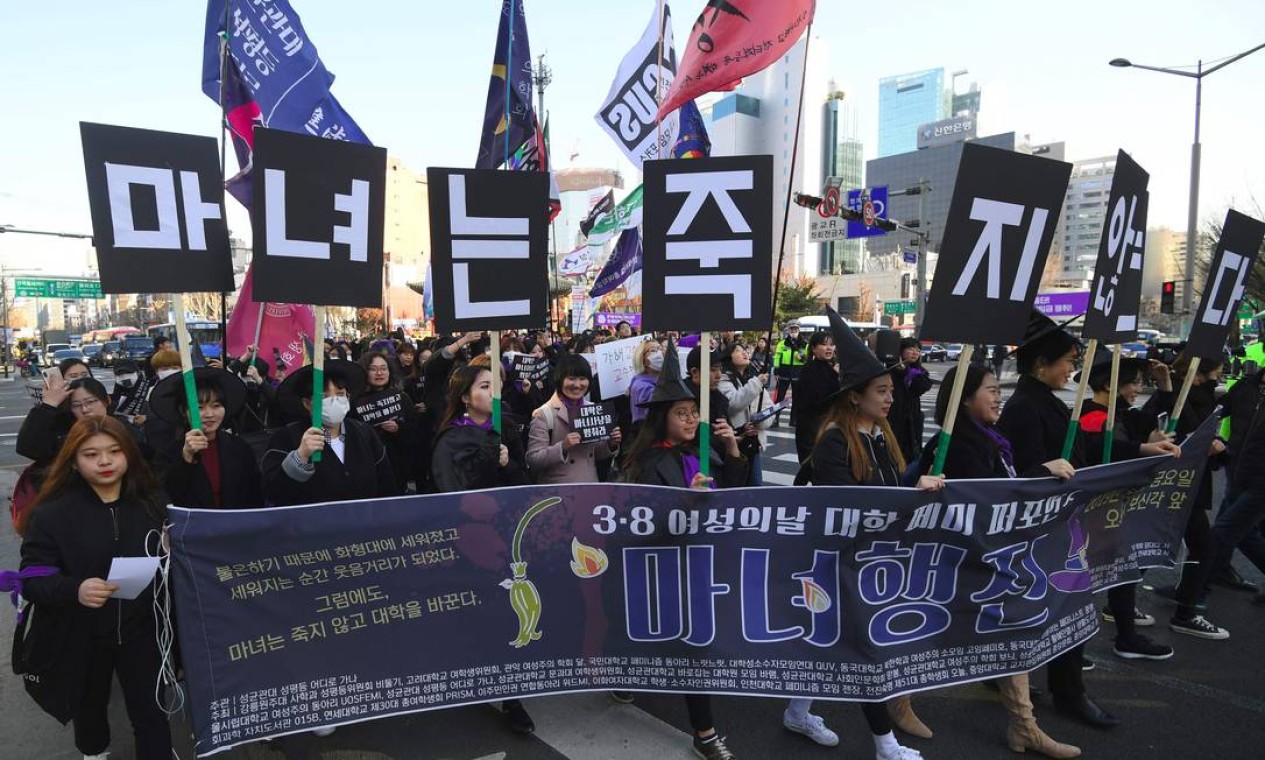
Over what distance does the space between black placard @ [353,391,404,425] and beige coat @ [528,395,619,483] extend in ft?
4.73

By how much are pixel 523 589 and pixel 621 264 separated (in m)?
11.0

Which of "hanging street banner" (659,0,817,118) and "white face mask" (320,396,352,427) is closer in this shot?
"white face mask" (320,396,352,427)

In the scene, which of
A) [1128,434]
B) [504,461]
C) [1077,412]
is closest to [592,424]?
[504,461]

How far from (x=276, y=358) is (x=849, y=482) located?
6.93m

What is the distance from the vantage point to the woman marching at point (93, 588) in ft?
9.39

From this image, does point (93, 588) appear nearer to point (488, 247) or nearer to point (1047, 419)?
point (488, 247)

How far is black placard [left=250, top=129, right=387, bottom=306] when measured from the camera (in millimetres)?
3342

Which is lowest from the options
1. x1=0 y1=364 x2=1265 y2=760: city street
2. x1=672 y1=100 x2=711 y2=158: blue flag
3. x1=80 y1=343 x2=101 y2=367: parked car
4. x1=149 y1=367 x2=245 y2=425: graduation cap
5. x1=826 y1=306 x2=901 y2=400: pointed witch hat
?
x1=80 y1=343 x2=101 y2=367: parked car

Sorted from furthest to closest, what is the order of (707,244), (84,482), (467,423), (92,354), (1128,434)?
(92,354) < (1128,434) < (467,423) < (707,244) < (84,482)

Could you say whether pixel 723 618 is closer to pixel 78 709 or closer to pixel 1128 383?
pixel 78 709

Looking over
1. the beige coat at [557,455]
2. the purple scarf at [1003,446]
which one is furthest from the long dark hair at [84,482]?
the purple scarf at [1003,446]

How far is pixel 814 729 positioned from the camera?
3.63 meters

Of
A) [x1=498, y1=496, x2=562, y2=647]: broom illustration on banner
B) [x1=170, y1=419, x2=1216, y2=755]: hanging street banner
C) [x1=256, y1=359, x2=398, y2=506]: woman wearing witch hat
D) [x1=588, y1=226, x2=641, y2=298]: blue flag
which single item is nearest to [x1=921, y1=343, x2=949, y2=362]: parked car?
[x1=588, y1=226, x2=641, y2=298]: blue flag

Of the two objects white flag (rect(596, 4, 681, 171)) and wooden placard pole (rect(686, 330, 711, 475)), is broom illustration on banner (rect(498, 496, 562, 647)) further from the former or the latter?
white flag (rect(596, 4, 681, 171))
